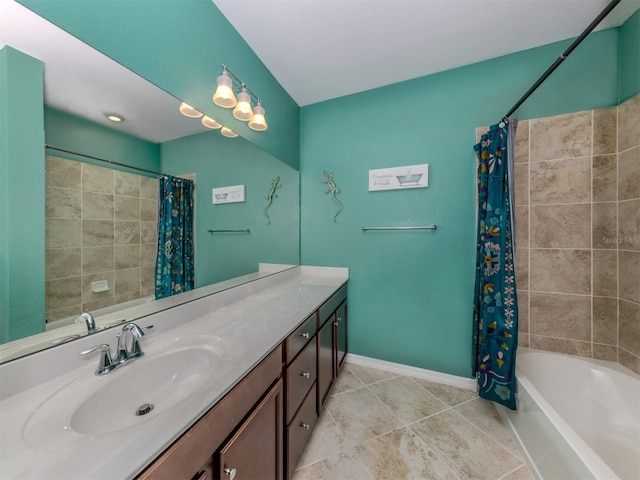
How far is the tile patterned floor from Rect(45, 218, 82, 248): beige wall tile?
143 centimetres

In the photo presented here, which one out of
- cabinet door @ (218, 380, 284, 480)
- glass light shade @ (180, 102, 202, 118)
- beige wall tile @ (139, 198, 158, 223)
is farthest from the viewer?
glass light shade @ (180, 102, 202, 118)

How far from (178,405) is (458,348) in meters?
1.96

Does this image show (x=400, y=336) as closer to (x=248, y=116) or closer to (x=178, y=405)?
(x=178, y=405)

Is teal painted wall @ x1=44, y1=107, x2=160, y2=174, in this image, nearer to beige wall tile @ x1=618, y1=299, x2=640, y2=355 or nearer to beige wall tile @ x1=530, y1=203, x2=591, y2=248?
beige wall tile @ x1=530, y1=203, x2=591, y2=248

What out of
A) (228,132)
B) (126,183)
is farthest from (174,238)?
(228,132)

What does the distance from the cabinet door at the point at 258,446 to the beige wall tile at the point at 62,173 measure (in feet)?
3.11

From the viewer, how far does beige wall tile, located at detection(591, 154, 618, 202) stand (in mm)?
1403

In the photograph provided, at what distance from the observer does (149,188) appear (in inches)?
38.5

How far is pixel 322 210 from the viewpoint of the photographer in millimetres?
2152

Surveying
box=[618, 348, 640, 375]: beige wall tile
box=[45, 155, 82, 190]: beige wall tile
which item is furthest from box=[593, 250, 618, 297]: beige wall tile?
box=[45, 155, 82, 190]: beige wall tile

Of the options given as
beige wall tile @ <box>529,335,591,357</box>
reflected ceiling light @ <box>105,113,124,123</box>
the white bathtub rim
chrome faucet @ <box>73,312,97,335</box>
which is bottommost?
the white bathtub rim

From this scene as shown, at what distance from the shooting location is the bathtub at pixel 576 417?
928 millimetres

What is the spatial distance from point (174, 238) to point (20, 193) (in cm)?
52

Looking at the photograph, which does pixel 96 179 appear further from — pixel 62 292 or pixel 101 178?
pixel 62 292
